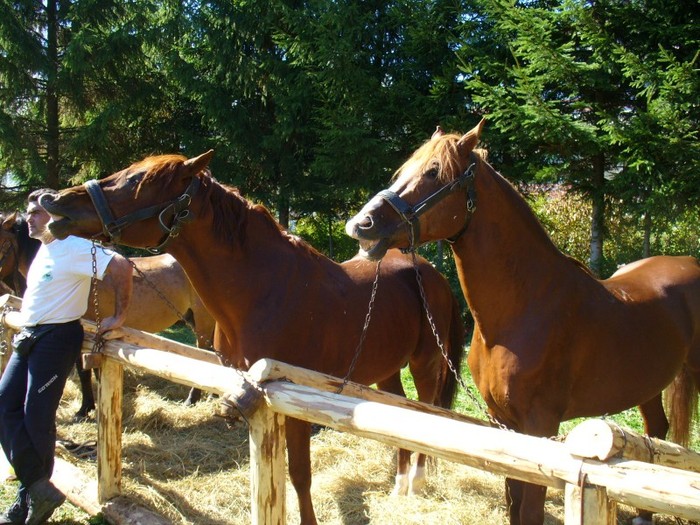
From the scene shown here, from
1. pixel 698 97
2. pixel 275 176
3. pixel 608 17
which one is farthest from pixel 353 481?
pixel 275 176

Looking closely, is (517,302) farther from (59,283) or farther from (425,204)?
(59,283)

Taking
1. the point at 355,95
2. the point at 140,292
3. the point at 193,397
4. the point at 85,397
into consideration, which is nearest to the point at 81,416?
the point at 85,397

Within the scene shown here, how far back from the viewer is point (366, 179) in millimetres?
9492

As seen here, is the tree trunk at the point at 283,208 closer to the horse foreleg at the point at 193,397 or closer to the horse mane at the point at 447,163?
the horse foreleg at the point at 193,397

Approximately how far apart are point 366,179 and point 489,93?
2.69 metres

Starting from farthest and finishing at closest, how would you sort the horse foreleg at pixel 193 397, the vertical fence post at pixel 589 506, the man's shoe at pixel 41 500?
1. the horse foreleg at pixel 193 397
2. the man's shoe at pixel 41 500
3. the vertical fence post at pixel 589 506

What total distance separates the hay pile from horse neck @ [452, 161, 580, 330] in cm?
177

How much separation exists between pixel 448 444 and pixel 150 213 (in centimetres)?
193

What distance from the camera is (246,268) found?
10.5ft

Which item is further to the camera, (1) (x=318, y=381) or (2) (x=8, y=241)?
(2) (x=8, y=241)

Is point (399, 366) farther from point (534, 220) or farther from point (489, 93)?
point (489, 93)

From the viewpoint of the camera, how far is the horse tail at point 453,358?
458 centimetres

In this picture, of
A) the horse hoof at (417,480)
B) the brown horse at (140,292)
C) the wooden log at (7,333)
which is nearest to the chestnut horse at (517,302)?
the horse hoof at (417,480)

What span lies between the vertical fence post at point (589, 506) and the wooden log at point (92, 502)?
8.80 feet
